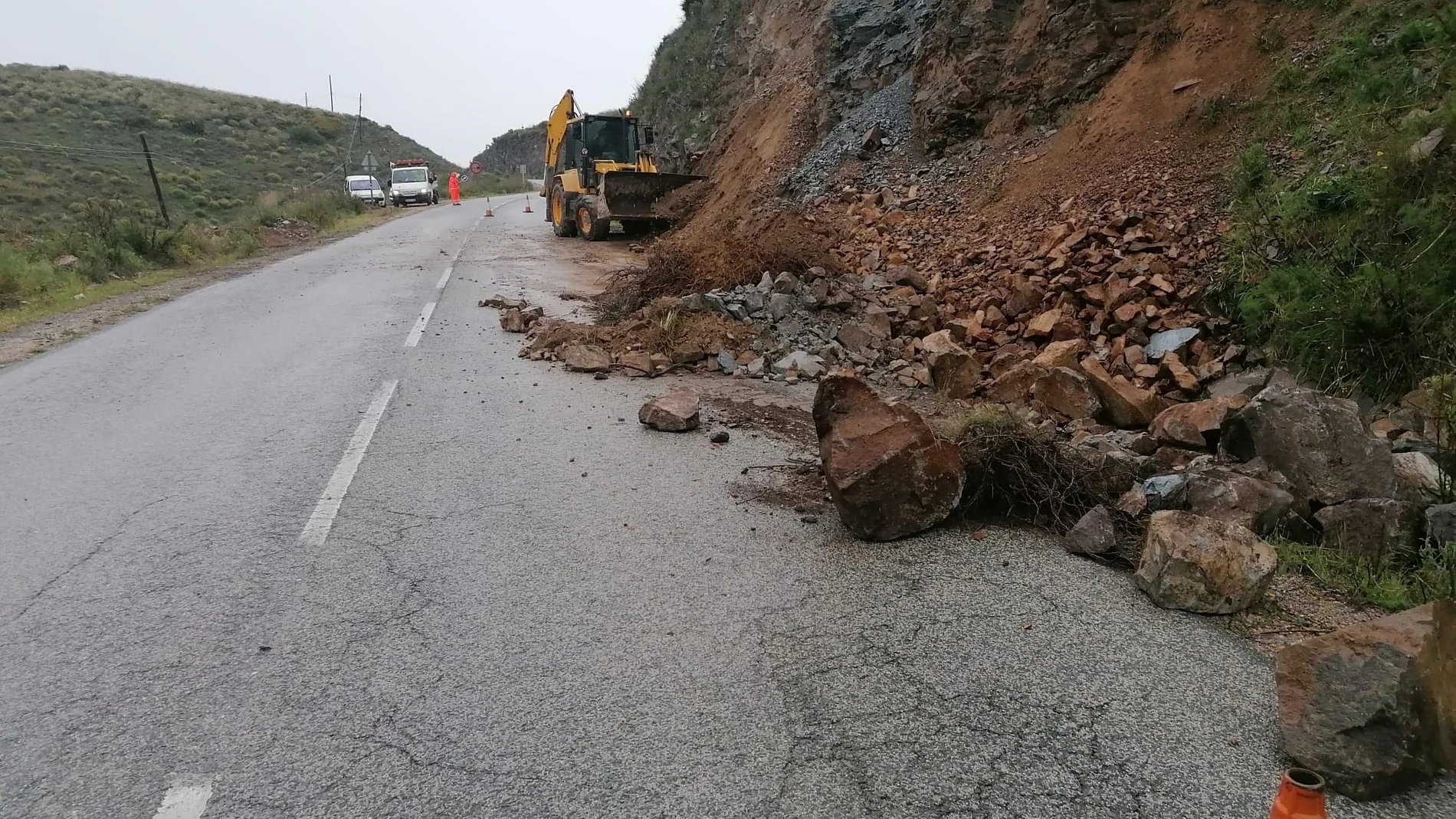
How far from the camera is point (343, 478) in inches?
217

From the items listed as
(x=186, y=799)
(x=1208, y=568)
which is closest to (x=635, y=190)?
(x=1208, y=568)

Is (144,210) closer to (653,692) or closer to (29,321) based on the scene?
(29,321)

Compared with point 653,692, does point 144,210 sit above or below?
below

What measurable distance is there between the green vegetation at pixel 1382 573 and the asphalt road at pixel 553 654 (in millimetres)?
863

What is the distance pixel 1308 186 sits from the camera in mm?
7352

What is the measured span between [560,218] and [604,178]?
4.24 metres

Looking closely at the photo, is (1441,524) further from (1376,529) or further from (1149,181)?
(1149,181)

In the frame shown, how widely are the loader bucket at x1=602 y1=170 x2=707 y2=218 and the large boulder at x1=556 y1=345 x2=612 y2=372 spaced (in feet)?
36.4

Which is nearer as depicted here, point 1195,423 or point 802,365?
point 1195,423

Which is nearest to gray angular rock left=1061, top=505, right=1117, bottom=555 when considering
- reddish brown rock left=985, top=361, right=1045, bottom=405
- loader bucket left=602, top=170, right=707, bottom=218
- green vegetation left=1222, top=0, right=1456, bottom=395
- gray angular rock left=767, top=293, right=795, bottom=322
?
reddish brown rock left=985, top=361, right=1045, bottom=405

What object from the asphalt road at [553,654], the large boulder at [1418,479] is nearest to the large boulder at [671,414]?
the asphalt road at [553,654]

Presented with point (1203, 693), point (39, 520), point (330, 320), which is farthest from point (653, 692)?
point (330, 320)

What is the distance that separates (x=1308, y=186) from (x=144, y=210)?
3366 cm

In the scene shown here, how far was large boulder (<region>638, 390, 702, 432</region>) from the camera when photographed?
21.6ft
